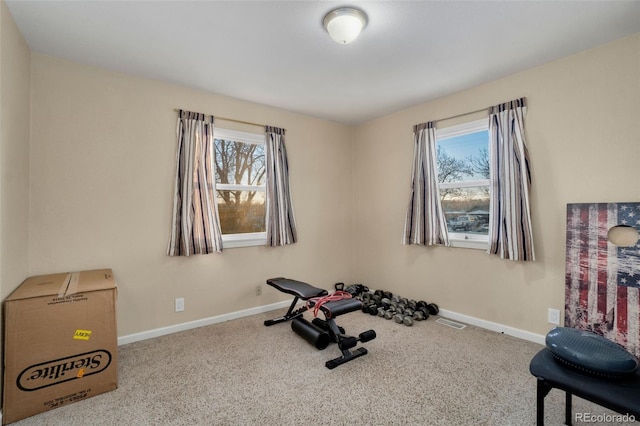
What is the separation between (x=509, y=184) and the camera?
9.33 feet

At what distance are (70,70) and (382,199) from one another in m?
3.62

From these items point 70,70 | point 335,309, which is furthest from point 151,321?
point 70,70

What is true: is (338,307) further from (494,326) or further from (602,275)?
(602,275)

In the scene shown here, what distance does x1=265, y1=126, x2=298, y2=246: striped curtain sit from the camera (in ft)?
12.0

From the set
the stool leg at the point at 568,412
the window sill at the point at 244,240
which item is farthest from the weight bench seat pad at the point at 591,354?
the window sill at the point at 244,240

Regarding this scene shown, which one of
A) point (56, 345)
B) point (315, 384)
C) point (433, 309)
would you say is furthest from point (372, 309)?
point (56, 345)

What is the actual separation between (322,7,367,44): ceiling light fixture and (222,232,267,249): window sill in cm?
235

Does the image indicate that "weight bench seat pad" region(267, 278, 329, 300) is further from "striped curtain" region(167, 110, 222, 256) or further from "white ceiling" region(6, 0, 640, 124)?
"white ceiling" region(6, 0, 640, 124)

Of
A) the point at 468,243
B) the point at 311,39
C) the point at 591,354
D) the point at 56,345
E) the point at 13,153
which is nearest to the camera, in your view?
the point at 591,354

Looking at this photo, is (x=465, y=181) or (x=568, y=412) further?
(x=465, y=181)

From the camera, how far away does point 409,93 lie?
333cm

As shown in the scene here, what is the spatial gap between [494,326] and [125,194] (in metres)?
3.90

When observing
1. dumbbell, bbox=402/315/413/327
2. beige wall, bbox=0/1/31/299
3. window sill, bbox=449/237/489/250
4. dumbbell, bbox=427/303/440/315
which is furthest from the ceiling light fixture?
dumbbell, bbox=427/303/440/315

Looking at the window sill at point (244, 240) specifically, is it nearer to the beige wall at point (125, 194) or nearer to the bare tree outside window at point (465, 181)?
the beige wall at point (125, 194)
